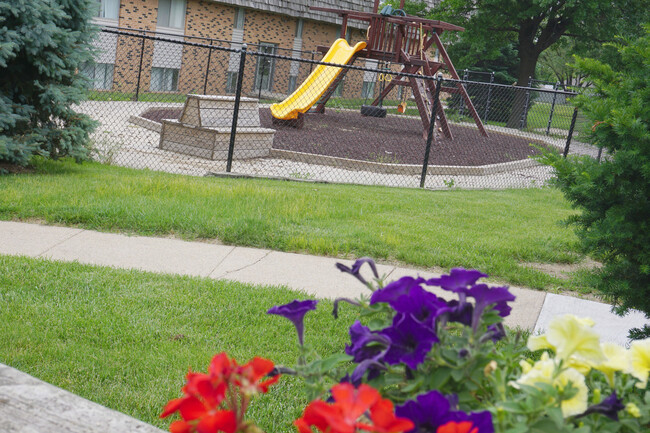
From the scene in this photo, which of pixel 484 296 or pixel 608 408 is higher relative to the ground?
pixel 484 296

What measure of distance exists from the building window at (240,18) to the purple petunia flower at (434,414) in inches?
1021

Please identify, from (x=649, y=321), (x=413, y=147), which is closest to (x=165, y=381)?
(x=649, y=321)

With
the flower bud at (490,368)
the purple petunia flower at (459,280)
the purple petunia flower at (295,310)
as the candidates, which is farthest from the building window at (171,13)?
the flower bud at (490,368)

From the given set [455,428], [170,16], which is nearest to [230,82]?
[170,16]

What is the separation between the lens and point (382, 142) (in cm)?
1584

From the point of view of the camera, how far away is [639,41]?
3.74 metres

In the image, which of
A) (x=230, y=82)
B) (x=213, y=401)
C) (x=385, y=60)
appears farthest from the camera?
(x=230, y=82)

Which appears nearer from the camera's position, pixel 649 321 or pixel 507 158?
pixel 649 321

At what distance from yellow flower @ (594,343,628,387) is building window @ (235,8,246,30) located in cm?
2582

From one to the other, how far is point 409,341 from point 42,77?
8.08 metres

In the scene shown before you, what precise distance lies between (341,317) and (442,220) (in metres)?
3.44

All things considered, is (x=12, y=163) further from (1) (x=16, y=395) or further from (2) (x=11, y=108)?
(1) (x=16, y=395)

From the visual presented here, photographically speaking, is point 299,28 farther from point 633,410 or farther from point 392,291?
point 633,410

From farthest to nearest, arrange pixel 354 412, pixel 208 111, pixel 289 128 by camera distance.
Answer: pixel 289 128, pixel 208 111, pixel 354 412
